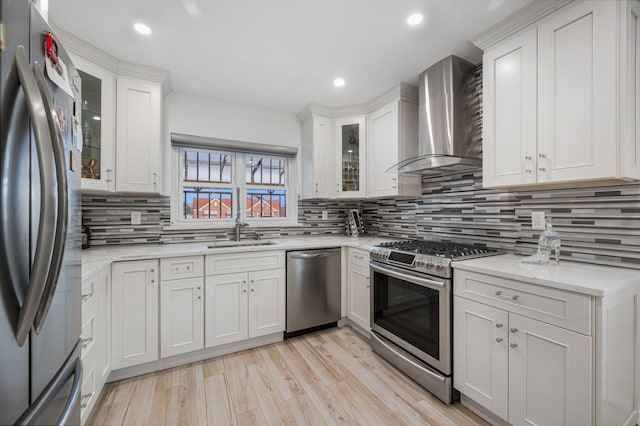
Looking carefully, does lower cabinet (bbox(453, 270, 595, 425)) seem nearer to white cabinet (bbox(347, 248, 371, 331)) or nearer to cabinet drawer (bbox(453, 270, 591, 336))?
cabinet drawer (bbox(453, 270, 591, 336))

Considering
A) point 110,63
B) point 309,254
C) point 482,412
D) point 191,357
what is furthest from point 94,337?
point 482,412

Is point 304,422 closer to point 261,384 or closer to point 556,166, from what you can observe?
point 261,384

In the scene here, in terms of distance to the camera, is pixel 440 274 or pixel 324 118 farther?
pixel 324 118

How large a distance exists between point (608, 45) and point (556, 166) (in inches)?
23.8

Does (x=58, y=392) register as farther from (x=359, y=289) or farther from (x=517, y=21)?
(x=517, y=21)

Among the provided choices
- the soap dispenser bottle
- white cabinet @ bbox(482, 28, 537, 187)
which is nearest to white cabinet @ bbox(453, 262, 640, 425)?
the soap dispenser bottle

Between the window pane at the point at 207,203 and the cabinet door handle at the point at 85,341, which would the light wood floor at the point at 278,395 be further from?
the window pane at the point at 207,203

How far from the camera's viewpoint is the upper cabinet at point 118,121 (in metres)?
1.96

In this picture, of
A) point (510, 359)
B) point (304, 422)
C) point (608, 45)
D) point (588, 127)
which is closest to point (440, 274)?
point (510, 359)

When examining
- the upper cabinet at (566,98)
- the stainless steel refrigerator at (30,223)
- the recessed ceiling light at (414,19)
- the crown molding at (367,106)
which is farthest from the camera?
the crown molding at (367,106)

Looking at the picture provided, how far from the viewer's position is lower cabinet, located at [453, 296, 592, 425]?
1.18 m

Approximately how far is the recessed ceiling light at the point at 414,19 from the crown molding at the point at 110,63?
6.55 ft

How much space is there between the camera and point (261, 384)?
1897 mm

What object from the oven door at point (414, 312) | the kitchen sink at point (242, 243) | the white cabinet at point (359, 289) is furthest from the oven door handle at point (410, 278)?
the kitchen sink at point (242, 243)
